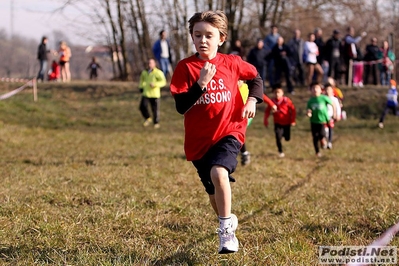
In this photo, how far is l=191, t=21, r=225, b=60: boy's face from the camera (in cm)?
428

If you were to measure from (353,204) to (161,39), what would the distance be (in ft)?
48.7

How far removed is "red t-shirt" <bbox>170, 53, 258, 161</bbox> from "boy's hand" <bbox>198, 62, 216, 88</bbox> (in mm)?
182

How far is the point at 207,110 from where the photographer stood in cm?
433

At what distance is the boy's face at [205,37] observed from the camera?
14.0 feet

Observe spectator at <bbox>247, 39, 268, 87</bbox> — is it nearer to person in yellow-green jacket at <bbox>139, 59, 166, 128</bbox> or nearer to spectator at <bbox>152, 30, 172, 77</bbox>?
spectator at <bbox>152, 30, 172, 77</bbox>

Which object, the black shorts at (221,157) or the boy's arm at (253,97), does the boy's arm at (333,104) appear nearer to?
the boy's arm at (253,97)

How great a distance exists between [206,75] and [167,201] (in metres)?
2.49

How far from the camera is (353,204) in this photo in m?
6.23

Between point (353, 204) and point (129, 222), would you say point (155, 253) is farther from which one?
point (353, 204)

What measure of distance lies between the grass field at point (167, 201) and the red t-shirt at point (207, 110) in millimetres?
827

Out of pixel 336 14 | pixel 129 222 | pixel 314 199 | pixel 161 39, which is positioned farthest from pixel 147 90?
pixel 336 14

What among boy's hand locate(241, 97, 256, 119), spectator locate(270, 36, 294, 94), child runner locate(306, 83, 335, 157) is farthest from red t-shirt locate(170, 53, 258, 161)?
A: spectator locate(270, 36, 294, 94)

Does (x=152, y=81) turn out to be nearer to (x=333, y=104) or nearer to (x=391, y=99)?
(x=333, y=104)

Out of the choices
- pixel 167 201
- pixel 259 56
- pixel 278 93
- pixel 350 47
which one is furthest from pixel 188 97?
pixel 350 47
